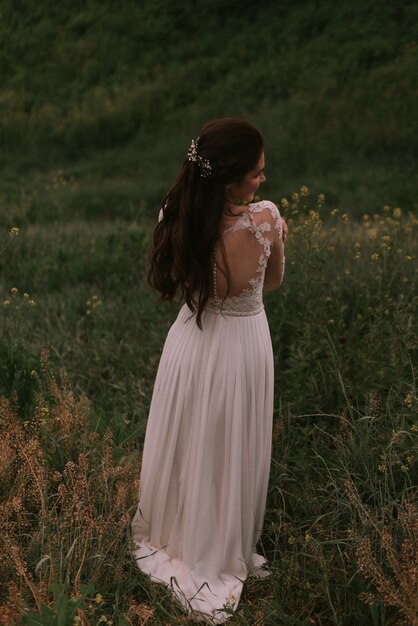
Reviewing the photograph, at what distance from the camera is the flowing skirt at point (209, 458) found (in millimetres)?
3506

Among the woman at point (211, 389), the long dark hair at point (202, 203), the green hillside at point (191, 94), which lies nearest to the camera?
the long dark hair at point (202, 203)

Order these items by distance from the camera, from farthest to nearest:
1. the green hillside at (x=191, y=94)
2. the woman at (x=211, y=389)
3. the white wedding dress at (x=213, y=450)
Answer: the green hillside at (x=191, y=94)
the white wedding dress at (x=213, y=450)
the woman at (x=211, y=389)

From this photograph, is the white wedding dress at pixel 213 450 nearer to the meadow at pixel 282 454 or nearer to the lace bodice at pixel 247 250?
the lace bodice at pixel 247 250

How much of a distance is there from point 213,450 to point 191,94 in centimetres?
1342

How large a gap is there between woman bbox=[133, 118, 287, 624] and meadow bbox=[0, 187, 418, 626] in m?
0.15

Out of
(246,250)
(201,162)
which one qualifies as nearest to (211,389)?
(246,250)

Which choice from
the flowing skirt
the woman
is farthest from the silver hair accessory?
the flowing skirt

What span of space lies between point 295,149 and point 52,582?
1130cm

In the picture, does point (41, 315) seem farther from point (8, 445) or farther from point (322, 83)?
point (322, 83)

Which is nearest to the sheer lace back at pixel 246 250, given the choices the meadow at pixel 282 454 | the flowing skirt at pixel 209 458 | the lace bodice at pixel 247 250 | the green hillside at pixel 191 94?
the lace bodice at pixel 247 250

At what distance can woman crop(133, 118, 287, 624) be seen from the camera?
3227 millimetres

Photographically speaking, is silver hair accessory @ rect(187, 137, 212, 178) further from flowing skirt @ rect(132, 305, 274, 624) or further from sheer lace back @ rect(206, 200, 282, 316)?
flowing skirt @ rect(132, 305, 274, 624)

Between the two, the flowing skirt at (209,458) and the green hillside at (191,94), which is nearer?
the flowing skirt at (209,458)

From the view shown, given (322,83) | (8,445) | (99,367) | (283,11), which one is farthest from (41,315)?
(283,11)
